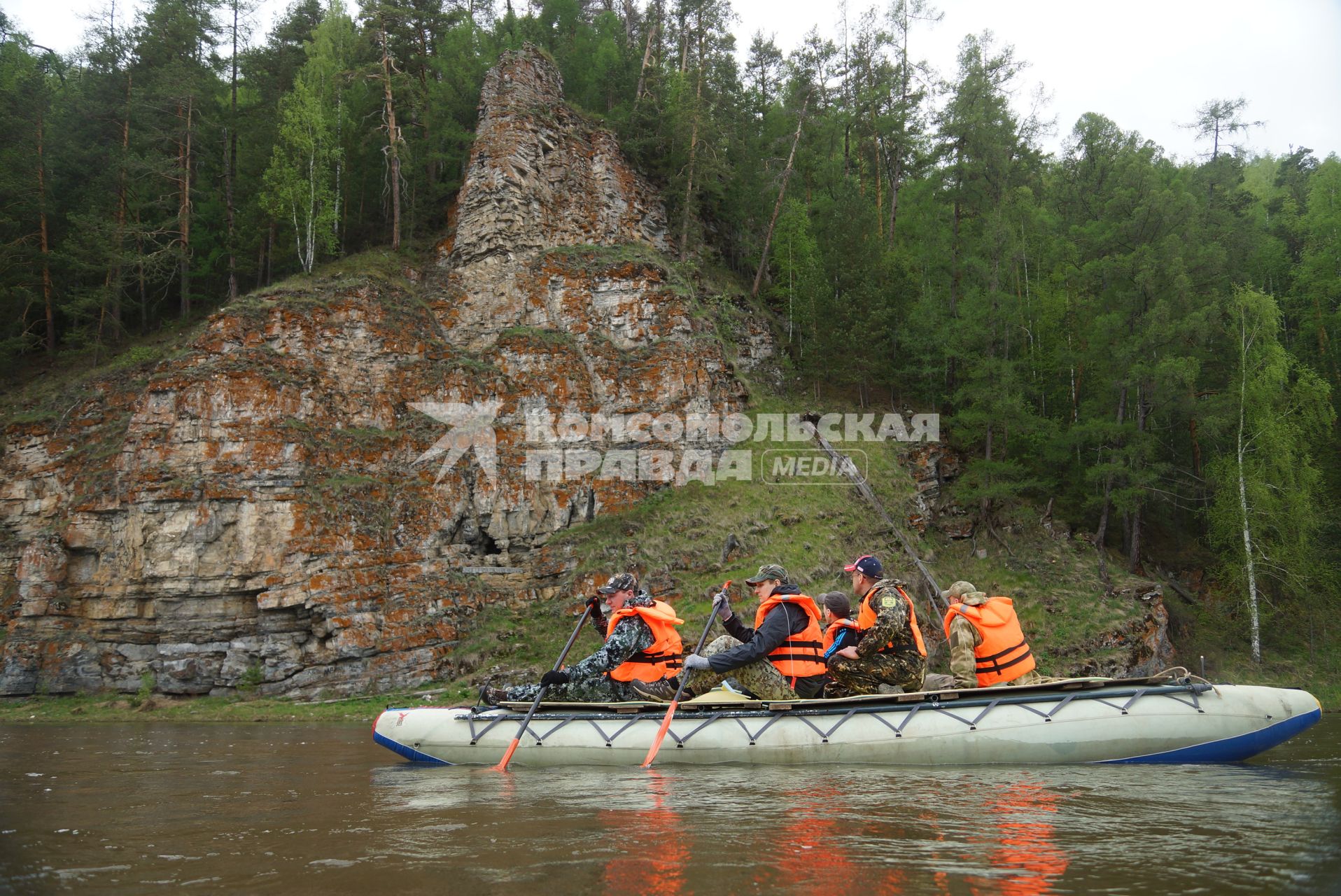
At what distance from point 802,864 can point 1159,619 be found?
73.0 ft

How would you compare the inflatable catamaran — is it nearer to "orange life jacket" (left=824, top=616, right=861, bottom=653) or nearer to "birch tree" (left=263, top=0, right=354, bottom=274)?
"orange life jacket" (left=824, top=616, right=861, bottom=653)

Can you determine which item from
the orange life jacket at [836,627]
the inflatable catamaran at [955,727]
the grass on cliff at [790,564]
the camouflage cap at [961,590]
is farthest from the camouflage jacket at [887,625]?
the grass on cliff at [790,564]

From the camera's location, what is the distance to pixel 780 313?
35531 mm

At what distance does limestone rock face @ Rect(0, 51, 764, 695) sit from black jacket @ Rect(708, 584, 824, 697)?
520 inches

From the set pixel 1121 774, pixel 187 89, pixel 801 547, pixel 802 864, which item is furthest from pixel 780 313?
pixel 802 864

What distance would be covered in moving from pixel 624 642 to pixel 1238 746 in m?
7.35

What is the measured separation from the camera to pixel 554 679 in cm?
1083

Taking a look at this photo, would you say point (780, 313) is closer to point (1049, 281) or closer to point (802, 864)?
point (1049, 281)

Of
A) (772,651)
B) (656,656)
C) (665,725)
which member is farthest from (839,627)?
(665,725)

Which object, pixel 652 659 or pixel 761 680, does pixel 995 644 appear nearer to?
pixel 761 680

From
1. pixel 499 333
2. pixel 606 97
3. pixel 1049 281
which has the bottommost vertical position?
pixel 499 333

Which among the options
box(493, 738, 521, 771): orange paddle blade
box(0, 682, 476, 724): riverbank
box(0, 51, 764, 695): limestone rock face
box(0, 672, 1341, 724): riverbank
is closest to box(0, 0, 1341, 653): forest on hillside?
box(0, 51, 764, 695): limestone rock face

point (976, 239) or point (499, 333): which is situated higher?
point (976, 239)

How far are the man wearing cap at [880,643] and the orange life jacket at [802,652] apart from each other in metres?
0.30
